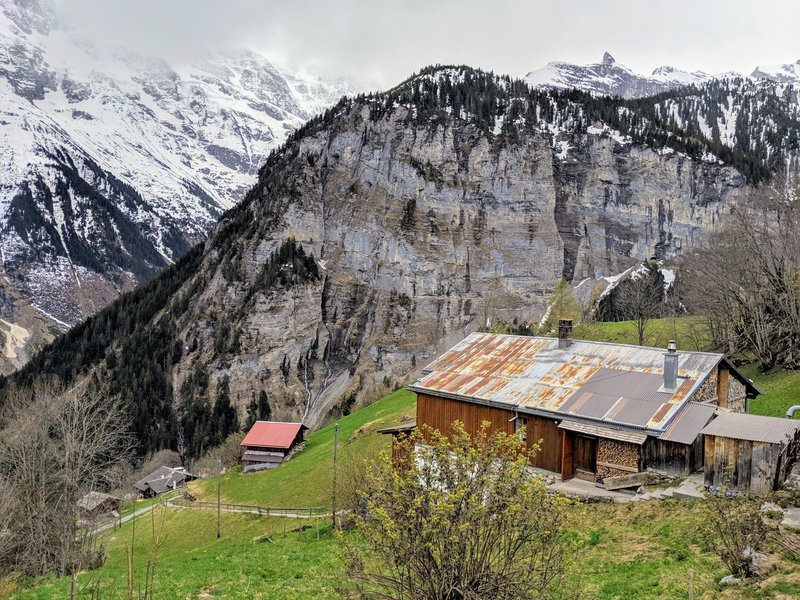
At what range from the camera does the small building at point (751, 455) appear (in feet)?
61.4

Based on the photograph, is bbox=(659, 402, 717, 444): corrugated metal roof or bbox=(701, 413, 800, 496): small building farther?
bbox=(659, 402, 717, 444): corrugated metal roof

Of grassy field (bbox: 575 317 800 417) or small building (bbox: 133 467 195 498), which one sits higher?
grassy field (bbox: 575 317 800 417)

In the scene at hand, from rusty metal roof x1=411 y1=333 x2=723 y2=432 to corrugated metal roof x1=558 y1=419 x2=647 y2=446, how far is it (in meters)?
0.38

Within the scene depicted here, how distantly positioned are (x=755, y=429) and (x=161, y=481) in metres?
72.2

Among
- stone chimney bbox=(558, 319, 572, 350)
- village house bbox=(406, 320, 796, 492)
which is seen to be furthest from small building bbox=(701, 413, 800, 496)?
stone chimney bbox=(558, 319, 572, 350)

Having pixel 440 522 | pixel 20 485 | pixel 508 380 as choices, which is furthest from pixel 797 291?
pixel 20 485

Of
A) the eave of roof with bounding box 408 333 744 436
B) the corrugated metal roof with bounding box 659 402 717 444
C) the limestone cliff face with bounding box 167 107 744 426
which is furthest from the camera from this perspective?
the limestone cliff face with bounding box 167 107 744 426

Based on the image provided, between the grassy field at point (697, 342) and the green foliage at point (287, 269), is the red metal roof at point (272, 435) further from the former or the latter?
the green foliage at point (287, 269)

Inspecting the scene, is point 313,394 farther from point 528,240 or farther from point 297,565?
point 297,565

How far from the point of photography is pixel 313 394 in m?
118

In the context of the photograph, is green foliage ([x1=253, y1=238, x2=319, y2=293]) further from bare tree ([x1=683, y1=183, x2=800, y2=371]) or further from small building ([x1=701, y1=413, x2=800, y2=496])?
small building ([x1=701, y1=413, x2=800, y2=496])

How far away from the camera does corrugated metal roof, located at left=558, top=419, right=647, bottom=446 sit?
2412 cm

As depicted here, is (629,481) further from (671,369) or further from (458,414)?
(458,414)

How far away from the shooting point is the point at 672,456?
77.6ft
